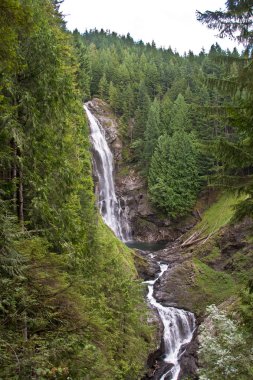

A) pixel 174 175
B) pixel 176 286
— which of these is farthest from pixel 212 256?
pixel 174 175

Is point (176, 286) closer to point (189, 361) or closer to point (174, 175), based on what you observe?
point (189, 361)

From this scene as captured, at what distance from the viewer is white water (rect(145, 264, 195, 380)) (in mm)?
21016

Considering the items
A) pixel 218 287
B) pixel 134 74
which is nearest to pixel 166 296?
pixel 218 287

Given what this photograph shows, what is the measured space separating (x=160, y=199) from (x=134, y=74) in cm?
3612

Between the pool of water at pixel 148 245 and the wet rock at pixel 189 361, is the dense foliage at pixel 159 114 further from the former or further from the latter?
the wet rock at pixel 189 361

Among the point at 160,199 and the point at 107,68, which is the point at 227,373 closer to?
the point at 160,199

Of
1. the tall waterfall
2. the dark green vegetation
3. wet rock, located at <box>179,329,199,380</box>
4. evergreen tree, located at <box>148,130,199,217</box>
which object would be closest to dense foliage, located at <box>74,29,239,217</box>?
evergreen tree, located at <box>148,130,199,217</box>

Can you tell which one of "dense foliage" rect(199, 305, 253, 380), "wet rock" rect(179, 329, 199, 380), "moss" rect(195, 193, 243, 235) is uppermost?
"dense foliage" rect(199, 305, 253, 380)

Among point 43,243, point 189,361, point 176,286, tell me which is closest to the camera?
point 43,243

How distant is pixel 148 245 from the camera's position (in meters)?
45.8

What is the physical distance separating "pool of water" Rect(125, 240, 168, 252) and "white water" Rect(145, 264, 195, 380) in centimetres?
1652

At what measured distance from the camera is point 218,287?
28094mm

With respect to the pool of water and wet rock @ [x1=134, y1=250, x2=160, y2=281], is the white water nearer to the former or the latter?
wet rock @ [x1=134, y1=250, x2=160, y2=281]

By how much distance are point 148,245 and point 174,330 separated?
A: 2249 centimetres
